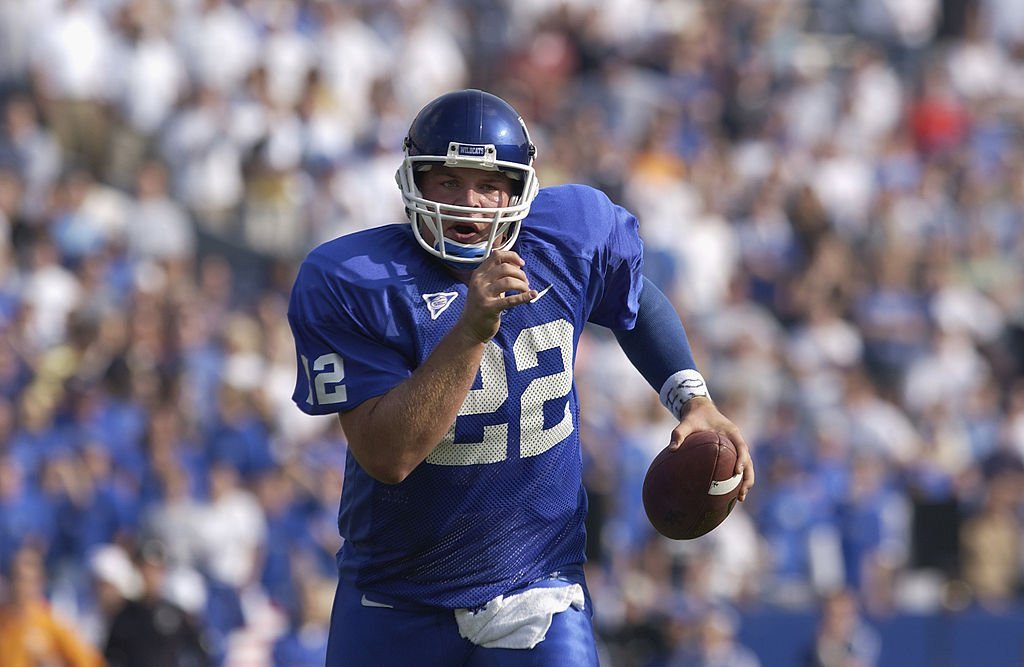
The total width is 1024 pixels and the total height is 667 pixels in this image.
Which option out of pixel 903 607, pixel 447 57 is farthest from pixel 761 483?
pixel 447 57

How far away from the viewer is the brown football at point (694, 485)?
3.76 metres

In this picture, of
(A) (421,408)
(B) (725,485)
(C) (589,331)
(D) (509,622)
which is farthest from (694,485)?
(C) (589,331)

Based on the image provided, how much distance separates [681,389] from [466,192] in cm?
71

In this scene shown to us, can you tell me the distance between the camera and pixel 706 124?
1262cm

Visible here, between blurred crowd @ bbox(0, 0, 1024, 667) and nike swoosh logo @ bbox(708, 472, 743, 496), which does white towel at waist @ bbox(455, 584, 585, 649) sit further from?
blurred crowd @ bbox(0, 0, 1024, 667)

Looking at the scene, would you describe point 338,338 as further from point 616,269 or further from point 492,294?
point 616,269

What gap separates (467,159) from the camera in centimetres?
377

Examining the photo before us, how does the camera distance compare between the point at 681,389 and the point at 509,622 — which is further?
the point at 681,389

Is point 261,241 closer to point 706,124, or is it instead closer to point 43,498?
point 43,498

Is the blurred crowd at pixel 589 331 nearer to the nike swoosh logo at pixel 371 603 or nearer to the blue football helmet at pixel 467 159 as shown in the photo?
the nike swoosh logo at pixel 371 603

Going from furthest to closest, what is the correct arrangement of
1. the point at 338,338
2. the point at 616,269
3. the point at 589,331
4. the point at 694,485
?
the point at 589,331 → the point at 616,269 → the point at 694,485 → the point at 338,338

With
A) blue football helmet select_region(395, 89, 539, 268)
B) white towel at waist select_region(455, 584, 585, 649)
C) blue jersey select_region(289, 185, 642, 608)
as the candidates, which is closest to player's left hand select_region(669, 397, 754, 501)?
blue jersey select_region(289, 185, 642, 608)

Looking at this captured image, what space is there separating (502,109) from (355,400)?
750 mm

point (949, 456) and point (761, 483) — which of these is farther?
point (949, 456)
